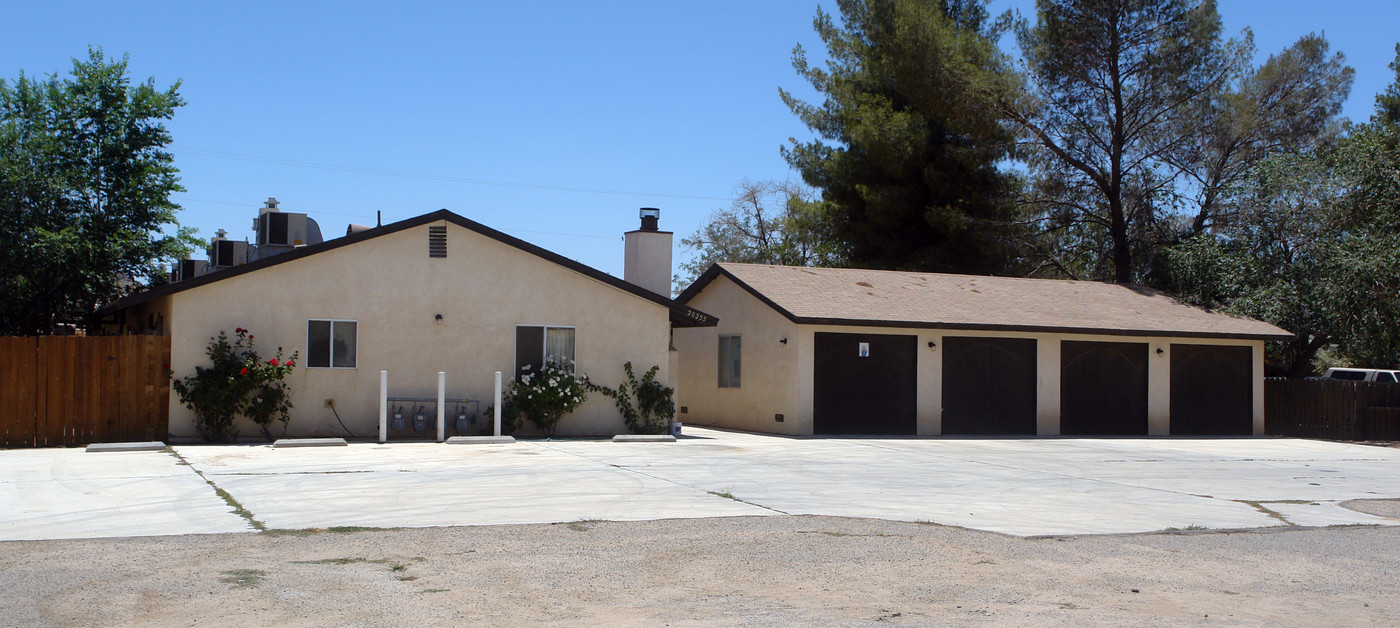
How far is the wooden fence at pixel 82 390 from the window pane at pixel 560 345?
6.22 meters

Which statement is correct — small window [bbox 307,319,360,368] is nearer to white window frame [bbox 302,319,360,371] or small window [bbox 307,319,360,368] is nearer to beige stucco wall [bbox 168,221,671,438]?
white window frame [bbox 302,319,360,371]

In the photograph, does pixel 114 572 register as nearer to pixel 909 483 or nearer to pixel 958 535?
pixel 958 535

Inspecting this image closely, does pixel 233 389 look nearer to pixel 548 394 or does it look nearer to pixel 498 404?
pixel 498 404

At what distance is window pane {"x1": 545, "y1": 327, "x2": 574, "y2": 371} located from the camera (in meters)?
20.4

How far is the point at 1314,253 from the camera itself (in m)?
29.3

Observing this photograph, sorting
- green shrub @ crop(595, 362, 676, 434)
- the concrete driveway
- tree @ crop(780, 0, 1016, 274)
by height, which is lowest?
the concrete driveway

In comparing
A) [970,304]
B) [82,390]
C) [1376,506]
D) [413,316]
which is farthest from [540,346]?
[1376,506]

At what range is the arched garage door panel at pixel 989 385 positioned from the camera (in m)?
23.8

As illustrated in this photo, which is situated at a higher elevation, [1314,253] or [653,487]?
[1314,253]

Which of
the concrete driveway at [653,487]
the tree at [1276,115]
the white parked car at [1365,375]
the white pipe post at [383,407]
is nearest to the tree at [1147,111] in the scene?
the tree at [1276,115]

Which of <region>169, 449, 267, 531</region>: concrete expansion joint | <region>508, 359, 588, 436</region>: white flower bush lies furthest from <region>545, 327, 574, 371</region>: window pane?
<region>169, 449, 267, 531</region>: concrete expansion joint

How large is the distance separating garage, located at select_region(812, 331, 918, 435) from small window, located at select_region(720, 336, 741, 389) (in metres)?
2.92

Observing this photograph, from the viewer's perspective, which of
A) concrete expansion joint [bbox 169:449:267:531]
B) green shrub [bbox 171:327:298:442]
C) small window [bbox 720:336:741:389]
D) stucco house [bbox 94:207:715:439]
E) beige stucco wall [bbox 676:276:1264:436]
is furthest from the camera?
small window [bbox 720:336:741:389]

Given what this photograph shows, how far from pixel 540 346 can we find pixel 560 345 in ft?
1.23
